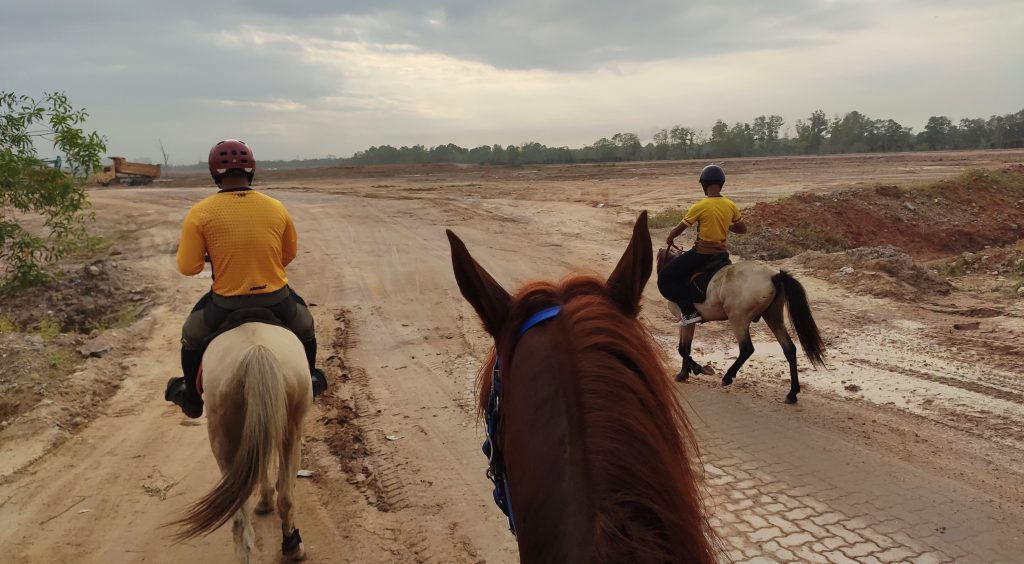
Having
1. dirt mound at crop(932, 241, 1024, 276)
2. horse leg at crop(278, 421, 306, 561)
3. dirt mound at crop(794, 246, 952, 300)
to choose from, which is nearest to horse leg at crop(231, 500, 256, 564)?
horse leg at crop(278, 421, 306, 561)

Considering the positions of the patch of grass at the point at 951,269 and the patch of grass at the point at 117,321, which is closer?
the patch of grass at the point at 117,321

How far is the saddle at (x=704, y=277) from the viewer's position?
6.98m

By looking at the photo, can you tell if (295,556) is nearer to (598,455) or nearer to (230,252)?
(230,252)

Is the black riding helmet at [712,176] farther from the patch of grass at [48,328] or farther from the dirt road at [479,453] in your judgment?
the patch of grass at [48,328]

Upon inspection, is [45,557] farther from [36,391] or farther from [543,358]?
[543,358]

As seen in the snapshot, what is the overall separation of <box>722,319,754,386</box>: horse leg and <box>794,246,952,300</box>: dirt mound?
15.3 feet

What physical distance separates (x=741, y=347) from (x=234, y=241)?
5.49 meters

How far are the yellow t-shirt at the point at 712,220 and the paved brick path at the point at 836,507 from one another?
2420 millimetres

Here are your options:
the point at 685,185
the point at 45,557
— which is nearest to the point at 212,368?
the point at 45,557

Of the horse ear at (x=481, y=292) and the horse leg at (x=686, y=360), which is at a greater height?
the horse ear at (x=481, y=292)

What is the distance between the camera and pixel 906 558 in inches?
145

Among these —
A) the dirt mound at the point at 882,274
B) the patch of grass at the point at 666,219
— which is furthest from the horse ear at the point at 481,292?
the patch of grass at the point at 666,219

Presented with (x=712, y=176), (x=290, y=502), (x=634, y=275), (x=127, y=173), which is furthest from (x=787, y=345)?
(x=127, y=173)

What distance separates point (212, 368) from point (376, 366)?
381cm
